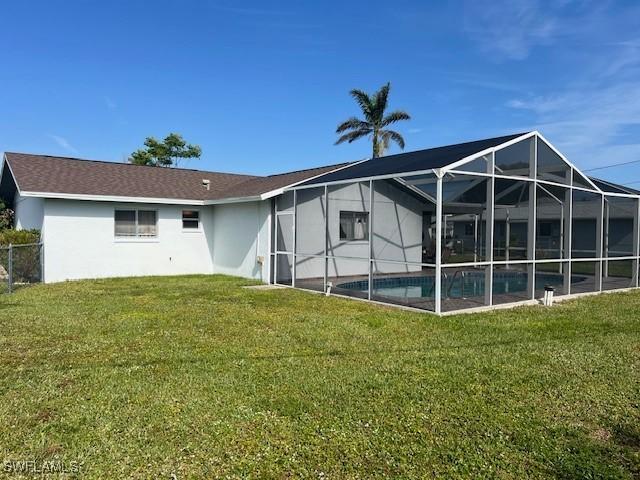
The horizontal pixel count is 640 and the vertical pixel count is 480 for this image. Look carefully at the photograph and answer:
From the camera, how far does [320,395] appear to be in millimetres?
4641

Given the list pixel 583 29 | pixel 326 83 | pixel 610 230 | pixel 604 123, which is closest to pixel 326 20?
pixel 326 83

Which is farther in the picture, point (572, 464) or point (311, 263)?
point (311, 263)

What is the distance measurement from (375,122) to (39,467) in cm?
3204

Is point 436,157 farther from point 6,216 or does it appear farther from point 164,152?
point 164,152

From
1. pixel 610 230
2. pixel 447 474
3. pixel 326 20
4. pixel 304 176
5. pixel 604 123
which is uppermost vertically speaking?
pixel 326 20

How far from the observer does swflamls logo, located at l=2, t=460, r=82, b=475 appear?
319 centimetres

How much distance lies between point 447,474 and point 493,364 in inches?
112

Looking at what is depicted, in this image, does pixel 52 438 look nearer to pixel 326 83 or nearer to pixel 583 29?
pixel 583 29

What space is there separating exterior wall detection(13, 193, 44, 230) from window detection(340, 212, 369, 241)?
957 centimetres

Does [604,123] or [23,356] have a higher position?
[604,123]

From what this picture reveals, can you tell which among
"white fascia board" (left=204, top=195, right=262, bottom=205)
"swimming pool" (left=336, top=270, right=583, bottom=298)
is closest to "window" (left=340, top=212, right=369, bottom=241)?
"swimming pool" (left=336, top=270, right=583, bottom=298)

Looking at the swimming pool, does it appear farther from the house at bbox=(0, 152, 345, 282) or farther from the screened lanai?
the house at bbox=(0, 152, 345, 282)

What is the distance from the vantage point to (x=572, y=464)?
3.36 metres

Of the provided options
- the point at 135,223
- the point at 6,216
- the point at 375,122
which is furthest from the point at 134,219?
the point at 375,122
